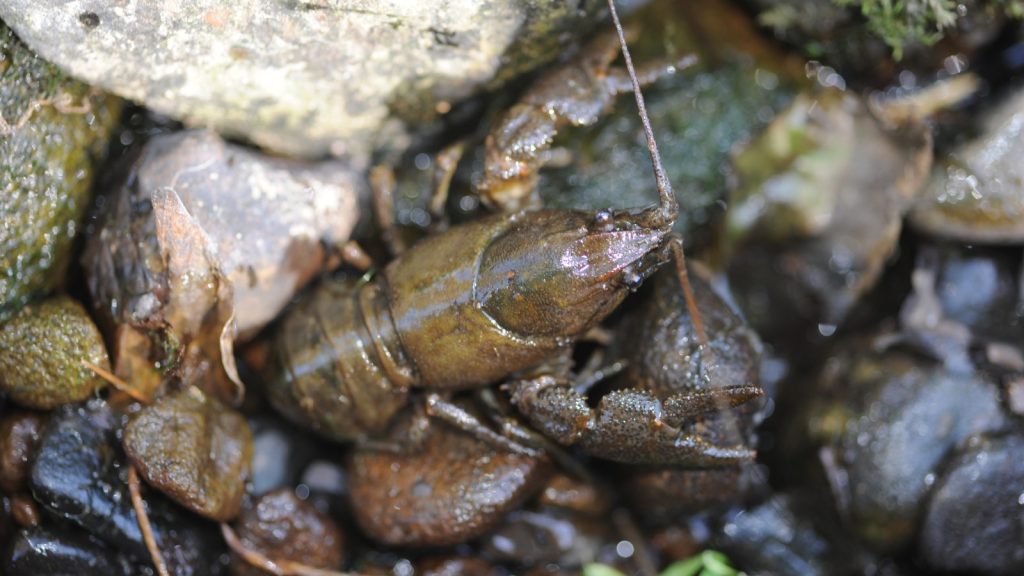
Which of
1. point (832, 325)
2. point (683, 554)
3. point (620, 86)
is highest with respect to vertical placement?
point (620, 86)

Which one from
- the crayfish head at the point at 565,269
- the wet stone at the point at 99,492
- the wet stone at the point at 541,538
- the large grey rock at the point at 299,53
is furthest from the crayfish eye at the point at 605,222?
the wet stone at the point at 99,492

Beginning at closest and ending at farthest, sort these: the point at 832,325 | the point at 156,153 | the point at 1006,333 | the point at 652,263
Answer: the point at 652,263 → the point at 156,153 → the point at 1006,333 → the point at 832,325

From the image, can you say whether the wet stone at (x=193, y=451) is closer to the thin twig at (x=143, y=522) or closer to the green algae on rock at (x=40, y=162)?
the thin twig at (x=143, y=522)

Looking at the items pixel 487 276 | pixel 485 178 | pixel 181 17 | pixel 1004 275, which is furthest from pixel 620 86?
pixel 1004 275

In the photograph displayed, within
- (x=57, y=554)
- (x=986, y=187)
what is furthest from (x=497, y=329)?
(x=986, y=187)

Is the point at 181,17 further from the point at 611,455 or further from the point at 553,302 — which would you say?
the point at 611,455

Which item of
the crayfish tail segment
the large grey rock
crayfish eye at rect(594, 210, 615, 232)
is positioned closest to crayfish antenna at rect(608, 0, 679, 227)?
crayfish eye at rect(594, 210, 615, 232)
